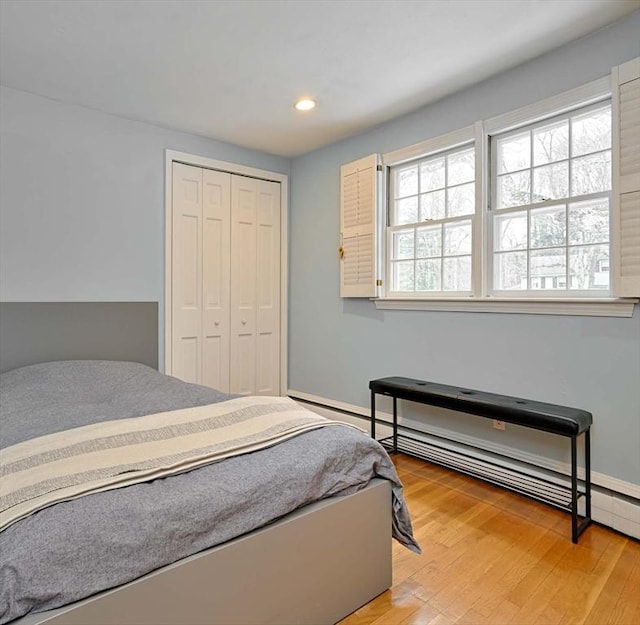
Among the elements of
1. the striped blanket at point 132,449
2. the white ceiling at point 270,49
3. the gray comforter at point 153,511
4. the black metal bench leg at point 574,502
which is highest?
the white ceiling at point 270,49

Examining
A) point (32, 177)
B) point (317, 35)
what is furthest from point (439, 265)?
point (32, 177)

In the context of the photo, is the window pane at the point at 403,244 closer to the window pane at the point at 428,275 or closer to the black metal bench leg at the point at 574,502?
the window pane at the point at 428,275

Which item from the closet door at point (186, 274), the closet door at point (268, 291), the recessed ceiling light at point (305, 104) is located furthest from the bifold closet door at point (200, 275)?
the recessed ceiling light at point (305, 104)

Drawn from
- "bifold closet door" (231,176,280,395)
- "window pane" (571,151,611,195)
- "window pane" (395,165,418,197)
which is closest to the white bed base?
"window pane" (571,151,611,195)

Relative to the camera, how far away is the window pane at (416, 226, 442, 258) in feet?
10.4

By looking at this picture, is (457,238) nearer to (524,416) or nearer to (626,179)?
(626,179)

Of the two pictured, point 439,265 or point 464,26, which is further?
point 439,265

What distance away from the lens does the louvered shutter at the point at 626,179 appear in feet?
6.82

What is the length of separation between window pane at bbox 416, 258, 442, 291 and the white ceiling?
44.0 inches

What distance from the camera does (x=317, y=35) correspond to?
2.31 meters

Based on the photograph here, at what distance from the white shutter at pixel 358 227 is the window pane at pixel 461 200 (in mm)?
604

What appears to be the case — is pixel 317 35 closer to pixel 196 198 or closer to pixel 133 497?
pixel 196 198

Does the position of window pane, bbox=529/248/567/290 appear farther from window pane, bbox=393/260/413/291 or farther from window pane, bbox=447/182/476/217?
window pane, bbox=393/260/413/291

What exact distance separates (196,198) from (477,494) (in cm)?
303
